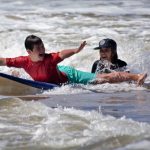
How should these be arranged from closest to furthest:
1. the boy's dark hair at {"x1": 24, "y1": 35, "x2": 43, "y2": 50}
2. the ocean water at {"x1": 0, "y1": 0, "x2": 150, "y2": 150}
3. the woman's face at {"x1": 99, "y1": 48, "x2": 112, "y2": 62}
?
the ocean water at {"x1": 0, "y1": 0, "x2": 150, "y2": 150} < the boy's dark hair at {"x1": 24, "y1": 35, "x2": 43, "y2": 50} < the woman's face at {"x1": 99, "y1": 48, "x2": 112, "y2": 62}

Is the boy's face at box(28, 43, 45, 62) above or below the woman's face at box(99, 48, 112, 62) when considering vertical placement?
above

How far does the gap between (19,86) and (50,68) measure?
504 mm

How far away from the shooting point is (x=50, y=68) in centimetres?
782

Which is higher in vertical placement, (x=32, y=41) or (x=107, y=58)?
(x=32, y=41)

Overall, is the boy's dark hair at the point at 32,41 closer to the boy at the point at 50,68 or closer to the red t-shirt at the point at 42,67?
the boy at the point at 50,68

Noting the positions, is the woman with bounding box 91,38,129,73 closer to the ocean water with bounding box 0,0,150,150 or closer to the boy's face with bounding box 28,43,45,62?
the ocean water with bounding box 0,0,150,150

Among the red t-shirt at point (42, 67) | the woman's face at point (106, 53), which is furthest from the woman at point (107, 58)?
the red t-shirt at point (42, 67)

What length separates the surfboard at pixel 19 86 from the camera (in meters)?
7.82

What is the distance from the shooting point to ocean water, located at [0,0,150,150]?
504 centimetres

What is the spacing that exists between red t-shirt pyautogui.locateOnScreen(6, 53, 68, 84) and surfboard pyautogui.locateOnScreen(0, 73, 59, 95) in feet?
0.43

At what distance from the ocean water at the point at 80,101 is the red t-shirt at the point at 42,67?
0.21 m

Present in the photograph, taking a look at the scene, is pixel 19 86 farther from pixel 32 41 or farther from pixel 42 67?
pixel 32 41

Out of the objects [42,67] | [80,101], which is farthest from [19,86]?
[80,101]

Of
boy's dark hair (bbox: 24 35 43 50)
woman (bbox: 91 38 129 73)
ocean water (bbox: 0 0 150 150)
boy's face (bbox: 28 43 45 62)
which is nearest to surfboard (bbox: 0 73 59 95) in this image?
ocean water (bbox: 0 0 150 150)
